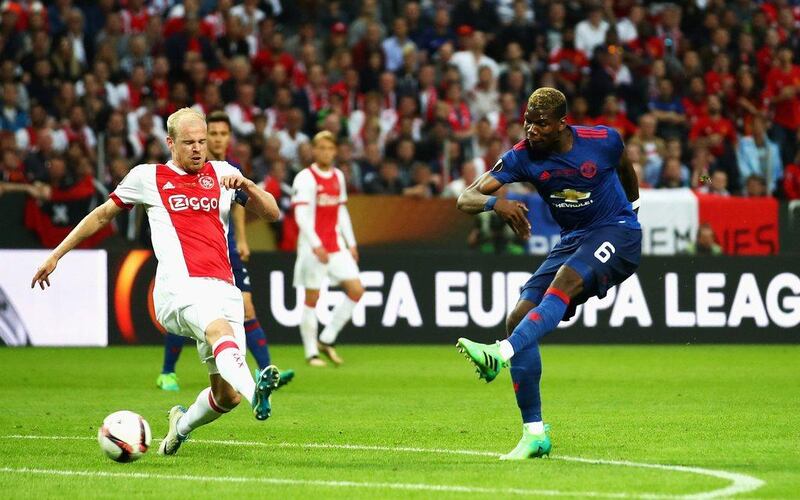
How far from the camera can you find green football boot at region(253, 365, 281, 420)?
7.25 metres

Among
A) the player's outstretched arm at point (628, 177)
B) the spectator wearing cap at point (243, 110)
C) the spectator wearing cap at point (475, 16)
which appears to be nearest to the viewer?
the player's outstretched arm at point (628, 177)

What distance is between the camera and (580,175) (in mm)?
8469

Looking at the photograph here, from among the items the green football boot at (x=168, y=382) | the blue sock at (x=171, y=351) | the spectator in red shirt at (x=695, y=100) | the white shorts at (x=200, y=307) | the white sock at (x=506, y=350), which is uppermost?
the spectator in red shirt at (x=695, y=100)

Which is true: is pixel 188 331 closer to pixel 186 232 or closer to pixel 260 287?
pixel 186 232

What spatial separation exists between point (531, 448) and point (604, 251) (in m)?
1.20

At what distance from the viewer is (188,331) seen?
27.0ft

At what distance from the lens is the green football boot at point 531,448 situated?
823 centimetres

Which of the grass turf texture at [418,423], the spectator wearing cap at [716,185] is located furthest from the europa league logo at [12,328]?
the spectator wearing cap at [716,185]

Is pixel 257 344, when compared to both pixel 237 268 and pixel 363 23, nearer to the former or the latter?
pixel 237 268

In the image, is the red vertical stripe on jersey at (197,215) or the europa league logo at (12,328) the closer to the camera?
the red vertical stripe on jersey at (197,215)

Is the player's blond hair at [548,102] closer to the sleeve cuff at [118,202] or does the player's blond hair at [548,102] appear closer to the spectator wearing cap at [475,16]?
the sleeve cuff at [118,202]

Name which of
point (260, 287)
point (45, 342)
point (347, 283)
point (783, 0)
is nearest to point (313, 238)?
point (347, 283)

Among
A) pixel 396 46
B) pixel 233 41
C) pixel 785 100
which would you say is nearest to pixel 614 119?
pixel 785 100

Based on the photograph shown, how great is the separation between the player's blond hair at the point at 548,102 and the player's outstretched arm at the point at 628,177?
573mm
